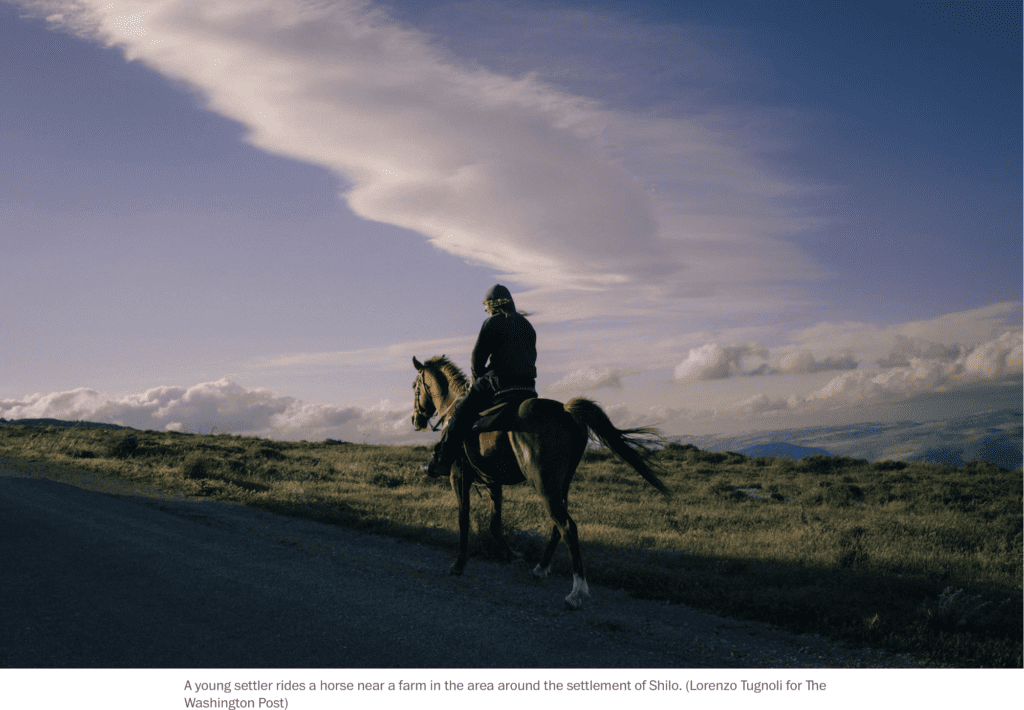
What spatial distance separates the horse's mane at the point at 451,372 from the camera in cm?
1007

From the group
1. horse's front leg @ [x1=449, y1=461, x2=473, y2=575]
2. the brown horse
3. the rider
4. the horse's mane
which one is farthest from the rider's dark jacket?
horse's front leg @ [x1=449, y1=461, x2=473, y2=575]

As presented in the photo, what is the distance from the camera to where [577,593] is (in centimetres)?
753

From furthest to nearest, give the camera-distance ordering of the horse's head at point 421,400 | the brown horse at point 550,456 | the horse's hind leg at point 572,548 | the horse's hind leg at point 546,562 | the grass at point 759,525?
the horse's head at point 421,400, the horse's hind leg at point 546,562, the brown horse at point 550,456, the horse's hind leg at point 572,548, the grass at point 759,525

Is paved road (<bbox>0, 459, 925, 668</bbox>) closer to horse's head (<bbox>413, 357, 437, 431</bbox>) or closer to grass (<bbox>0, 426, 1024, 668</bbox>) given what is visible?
grass (<bbox>0, 426, 1024, 668</bbox>)

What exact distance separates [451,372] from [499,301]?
1.75m

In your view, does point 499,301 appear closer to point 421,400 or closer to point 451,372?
point 451,372

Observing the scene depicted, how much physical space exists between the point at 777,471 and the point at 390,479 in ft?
54.1

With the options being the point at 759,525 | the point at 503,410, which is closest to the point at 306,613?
the point at 503,410

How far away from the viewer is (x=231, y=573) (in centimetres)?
836

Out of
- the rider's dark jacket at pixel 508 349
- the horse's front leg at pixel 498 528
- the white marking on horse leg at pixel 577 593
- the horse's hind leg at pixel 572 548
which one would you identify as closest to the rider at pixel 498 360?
the rider's dark jacket at pixel 508 349

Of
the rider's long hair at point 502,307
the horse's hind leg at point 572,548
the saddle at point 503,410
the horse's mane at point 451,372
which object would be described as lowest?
the horse's hind leg at point 572,548

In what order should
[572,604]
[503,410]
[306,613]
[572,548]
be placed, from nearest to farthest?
1. [306,613]
2. [572,604]
3. [572,548]
4. [503,410]

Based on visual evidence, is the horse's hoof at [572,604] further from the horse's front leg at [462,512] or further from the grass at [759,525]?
the horse's front leg at [462,512]

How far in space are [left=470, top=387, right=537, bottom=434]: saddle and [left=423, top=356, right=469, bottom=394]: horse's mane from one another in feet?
3.89
